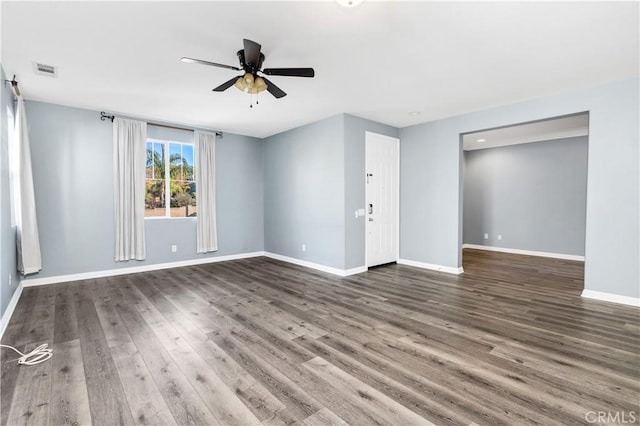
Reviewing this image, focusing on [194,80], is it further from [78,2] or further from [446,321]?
[446,321]

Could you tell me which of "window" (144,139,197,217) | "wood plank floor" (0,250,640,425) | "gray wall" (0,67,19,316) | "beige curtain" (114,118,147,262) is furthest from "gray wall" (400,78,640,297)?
"gray wall" (0,67,19,316)

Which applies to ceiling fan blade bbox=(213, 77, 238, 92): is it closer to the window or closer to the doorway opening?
the window

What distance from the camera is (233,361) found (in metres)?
2.38

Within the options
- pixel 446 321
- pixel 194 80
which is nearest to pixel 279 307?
pixel 446 321

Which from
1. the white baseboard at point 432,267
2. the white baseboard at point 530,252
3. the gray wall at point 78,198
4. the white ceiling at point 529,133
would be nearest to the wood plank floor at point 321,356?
the gray wall at point 78,198

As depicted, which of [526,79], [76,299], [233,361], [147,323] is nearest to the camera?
[233,361]

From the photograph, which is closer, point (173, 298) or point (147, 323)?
point (147, 323)

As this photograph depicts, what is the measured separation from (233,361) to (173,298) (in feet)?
6.60

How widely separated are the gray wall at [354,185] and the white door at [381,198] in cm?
14

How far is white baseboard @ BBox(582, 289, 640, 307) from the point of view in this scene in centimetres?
361

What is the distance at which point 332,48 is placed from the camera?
286 cm

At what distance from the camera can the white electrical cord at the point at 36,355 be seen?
7.77ft

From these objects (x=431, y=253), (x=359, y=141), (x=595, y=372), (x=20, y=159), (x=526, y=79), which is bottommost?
(x=595, y=372)

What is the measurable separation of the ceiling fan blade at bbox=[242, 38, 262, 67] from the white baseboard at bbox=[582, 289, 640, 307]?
497cm
